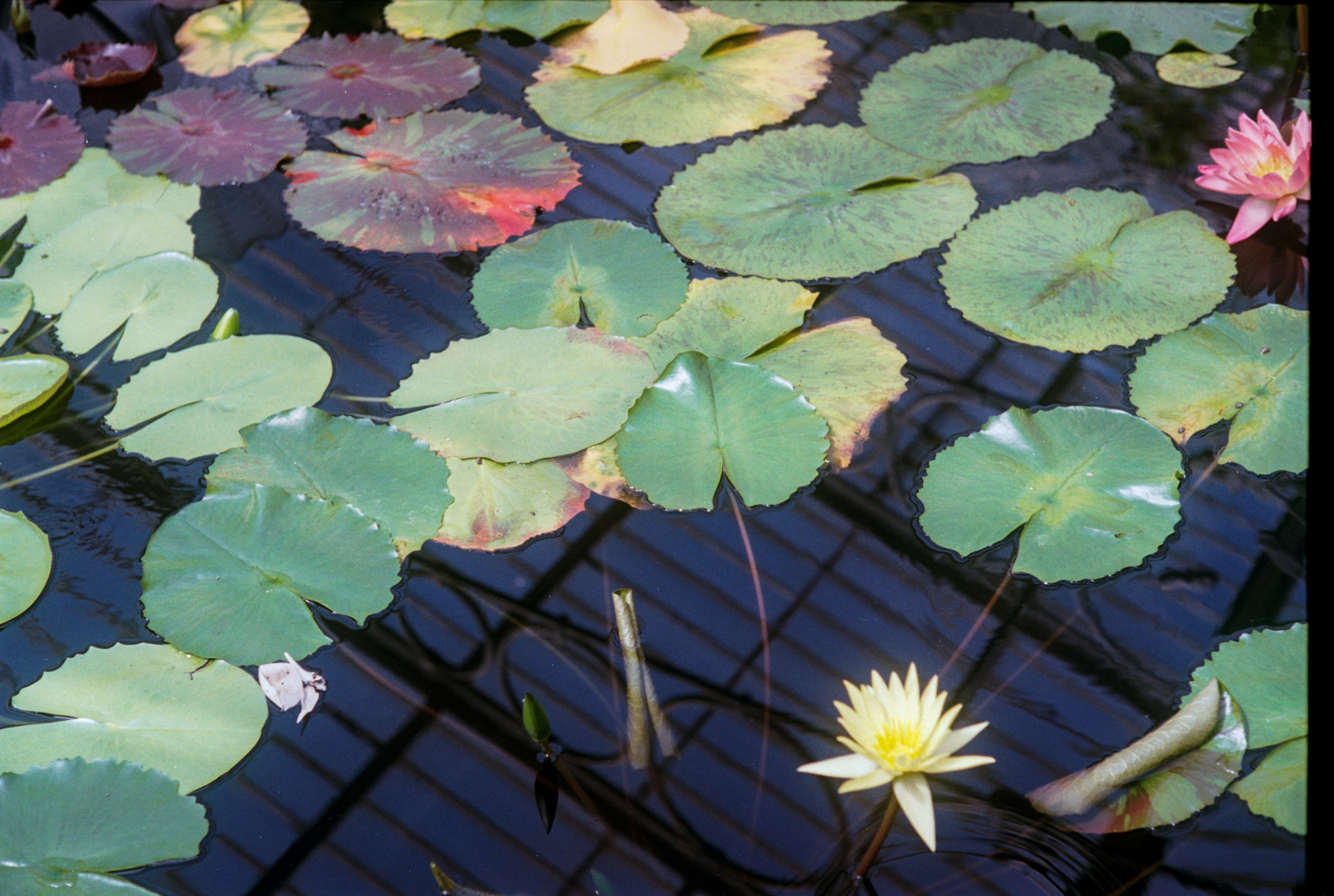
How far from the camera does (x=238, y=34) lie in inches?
106

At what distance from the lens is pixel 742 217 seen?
81.5 inches

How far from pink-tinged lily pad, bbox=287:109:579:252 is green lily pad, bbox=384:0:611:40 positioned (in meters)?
0.42

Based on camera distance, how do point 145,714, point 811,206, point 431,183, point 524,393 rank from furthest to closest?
1. point 431,183
2. point 811,206
3. point 524,393
4. point 145,714

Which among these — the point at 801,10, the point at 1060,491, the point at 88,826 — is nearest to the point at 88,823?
the point at 88,826

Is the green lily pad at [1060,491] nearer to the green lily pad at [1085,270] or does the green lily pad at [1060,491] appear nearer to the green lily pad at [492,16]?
the green lily pad at [1085,270]

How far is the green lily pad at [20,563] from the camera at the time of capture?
1557 millimetres

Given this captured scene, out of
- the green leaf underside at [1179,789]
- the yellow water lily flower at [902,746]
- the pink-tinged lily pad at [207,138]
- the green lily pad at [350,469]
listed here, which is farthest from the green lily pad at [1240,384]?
the pink-tinged lily pad at [207,138]

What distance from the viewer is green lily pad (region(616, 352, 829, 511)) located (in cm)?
164

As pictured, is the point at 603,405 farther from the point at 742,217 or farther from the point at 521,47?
the point at 521,47

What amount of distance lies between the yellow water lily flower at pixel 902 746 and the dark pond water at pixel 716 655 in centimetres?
21

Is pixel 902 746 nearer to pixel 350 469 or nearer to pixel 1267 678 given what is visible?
pixel 1267 678

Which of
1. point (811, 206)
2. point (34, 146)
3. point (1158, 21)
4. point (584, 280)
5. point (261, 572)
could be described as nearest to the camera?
point (261, 572)

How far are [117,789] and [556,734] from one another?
0.56 metres

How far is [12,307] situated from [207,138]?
618mm
